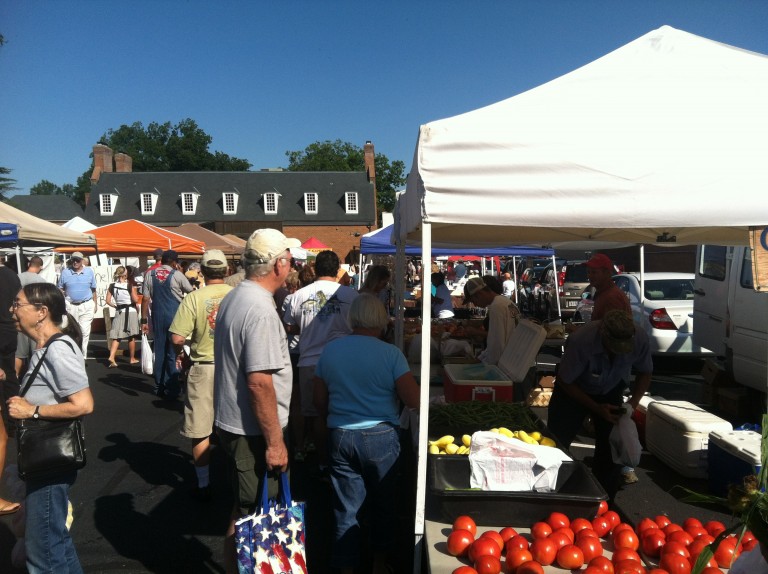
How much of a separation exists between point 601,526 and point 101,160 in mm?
59551

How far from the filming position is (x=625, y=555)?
7.59 ft

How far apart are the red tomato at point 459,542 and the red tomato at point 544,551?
277mm

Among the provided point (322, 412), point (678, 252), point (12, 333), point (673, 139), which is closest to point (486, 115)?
point (673, 139)

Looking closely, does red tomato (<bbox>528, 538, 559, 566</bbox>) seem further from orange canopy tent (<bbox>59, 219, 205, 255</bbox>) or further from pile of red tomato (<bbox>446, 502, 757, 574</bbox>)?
orange canopy tent (<bbox>59, 219, 205, 255</bbox>)

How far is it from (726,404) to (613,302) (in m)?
2.60

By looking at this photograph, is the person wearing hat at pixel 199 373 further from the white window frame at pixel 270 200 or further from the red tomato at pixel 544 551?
the white window frame at pixel 270 200

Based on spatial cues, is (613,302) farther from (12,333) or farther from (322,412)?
(12,333)

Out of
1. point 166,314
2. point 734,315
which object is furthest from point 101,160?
point 734,315

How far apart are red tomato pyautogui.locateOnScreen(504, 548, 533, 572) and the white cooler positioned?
3.46 m

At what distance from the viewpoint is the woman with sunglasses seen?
2777 mm

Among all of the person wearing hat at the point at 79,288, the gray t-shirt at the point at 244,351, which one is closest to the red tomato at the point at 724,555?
the gray t-shirt at the point at 244,351

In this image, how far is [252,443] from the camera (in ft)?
9.20

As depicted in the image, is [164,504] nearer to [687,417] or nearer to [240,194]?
[687,417]

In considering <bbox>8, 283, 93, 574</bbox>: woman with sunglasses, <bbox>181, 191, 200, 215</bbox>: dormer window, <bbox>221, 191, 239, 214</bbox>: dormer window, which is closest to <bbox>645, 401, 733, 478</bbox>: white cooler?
<bbox>8, 283, 93, 574</bbox>: woman with sunglasses
